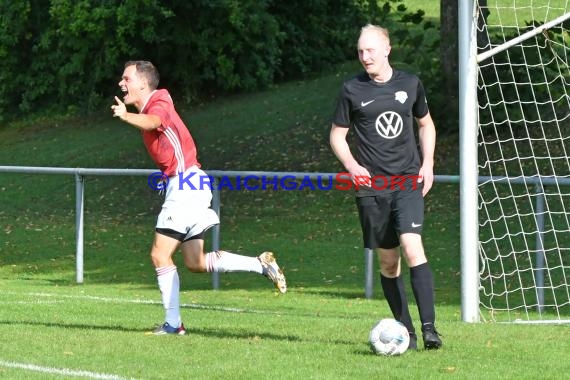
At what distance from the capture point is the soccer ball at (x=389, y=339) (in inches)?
312

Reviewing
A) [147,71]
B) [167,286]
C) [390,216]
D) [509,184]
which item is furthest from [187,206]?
[509,184]

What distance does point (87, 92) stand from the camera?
3005 centimetres

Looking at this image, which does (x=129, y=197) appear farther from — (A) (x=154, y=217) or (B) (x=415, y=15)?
(B) (x=415, y=15)

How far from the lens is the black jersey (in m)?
8.21

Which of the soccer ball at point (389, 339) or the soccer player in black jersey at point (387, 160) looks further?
the soccer player in black jersey at point (387, 160)

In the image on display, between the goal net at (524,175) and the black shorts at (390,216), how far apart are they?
215 centimetres

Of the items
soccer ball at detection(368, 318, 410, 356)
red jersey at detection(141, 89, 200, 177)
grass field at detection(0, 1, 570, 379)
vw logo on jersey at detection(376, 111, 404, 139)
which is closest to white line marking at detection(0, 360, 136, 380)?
grass field at detection(0, 1, 570, 379)

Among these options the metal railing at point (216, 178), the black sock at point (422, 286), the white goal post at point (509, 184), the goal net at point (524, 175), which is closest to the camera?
the black sock at point (422, 286)

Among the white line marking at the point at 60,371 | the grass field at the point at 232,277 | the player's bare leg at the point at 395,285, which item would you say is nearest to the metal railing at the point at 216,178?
the grass field at the point at 232,277

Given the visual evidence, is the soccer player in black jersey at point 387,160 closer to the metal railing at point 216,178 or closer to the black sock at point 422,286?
the black sock at point 422,286

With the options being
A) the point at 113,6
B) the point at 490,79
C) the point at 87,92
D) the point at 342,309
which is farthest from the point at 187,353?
the point at 87,92

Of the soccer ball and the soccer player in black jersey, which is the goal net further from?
the soccer ball

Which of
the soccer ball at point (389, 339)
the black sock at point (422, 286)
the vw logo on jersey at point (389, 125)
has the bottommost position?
the soccer ball at point (389, 339)

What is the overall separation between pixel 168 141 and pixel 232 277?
6695 mm
